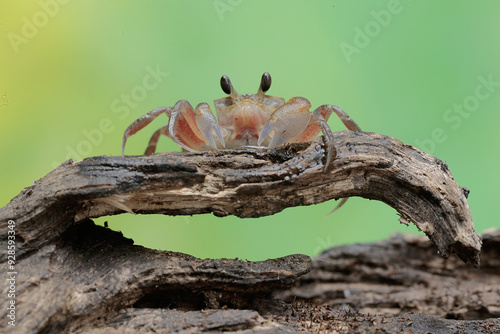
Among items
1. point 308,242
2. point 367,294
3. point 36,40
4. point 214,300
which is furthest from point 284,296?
point 36,40

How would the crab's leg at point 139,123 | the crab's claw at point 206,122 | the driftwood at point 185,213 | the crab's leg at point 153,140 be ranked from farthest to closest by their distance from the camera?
the crab's leg at point 153,140, the crab's claw at point 206,122, the crab's leg at point 139,123, the driftwood at point 185,213

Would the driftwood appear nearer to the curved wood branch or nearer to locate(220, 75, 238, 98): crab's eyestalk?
the curved wood branch

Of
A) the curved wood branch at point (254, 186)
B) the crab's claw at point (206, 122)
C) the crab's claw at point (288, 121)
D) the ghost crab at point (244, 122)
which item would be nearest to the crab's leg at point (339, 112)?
the ghost crab at point (244, 122)

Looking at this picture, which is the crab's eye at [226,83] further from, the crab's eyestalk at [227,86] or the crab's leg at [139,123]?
the crab's leg at [139,123]

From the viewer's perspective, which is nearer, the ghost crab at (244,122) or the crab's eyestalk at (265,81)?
the ghost crab at (244,122)

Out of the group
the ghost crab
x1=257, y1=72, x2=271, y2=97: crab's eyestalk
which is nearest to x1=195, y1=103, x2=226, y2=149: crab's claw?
the ghost crab

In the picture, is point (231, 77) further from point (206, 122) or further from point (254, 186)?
point (254, 186)
